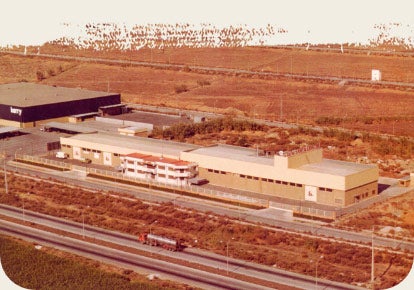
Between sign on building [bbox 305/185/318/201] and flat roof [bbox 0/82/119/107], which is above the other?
flat roof [bbox 0/82/119/107]

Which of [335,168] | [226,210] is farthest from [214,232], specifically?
[335,168]

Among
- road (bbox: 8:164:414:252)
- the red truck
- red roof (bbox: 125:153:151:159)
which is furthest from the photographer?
red roof (bbox: 125:153:151:159)

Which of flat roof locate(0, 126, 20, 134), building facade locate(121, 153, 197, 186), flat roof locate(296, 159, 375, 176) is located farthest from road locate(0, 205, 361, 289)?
flat roof locate(0, 126, 20, 134)

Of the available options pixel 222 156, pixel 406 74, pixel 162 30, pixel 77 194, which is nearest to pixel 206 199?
pixel 222 156

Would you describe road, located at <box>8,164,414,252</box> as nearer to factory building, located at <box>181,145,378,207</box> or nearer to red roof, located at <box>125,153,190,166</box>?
red roof, located at <box>125,153,190,166</box>

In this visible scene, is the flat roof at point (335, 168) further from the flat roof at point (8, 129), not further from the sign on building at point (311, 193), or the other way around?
the flat roof at point (8, 129)

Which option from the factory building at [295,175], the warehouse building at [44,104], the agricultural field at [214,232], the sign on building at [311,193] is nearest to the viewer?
the agricultural field at [214,232]

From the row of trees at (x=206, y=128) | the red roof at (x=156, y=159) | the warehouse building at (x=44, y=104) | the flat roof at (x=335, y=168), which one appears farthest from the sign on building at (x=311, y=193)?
the warehouse building at (x=44, y=104)

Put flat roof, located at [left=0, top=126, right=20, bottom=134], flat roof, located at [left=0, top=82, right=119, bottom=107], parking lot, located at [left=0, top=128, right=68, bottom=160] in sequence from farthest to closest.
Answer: flat roof, located at [left=0, top=82, right=119, bottom=107], flat roof, located at [left=0, top=126, right=20, bottom=134], parking lot, located at [left=0, top=128, right=68, bottom=160]
